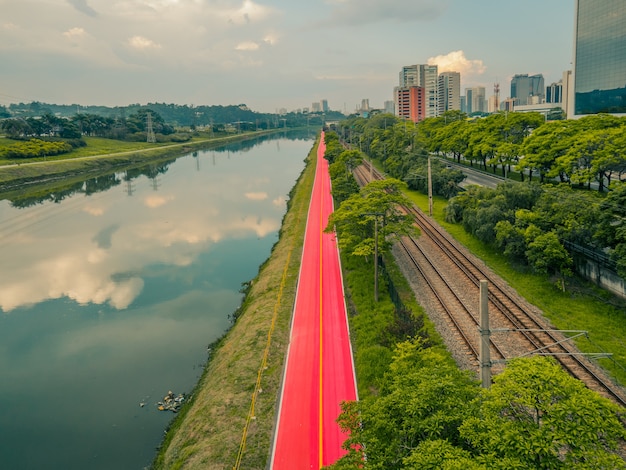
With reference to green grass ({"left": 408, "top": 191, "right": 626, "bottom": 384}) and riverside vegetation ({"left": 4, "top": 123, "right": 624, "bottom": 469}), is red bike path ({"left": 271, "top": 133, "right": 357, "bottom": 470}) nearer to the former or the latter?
riverside vegetation ({"left": 4, "top": 123, "right": 624, "bottom": 469})

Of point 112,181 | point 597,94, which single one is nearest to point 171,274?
point 112,181

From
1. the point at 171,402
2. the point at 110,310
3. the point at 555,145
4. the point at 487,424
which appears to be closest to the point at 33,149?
the point at 110,310

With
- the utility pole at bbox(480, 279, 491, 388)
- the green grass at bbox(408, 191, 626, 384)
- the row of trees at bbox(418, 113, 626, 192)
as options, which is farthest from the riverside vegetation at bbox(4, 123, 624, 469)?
the row of trees at bbox(418, 113, 626, 192)

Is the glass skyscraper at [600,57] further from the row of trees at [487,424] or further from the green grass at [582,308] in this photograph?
the row of trees at [487,424]

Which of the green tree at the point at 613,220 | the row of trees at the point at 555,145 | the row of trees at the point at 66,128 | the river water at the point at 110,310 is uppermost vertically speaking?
the row of trees at the point at 66,128

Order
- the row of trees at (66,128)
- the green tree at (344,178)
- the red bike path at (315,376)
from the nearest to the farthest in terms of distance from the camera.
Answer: the red bike path at (315,376)
the green tree at (344,178)
the row of trees at (66,128)

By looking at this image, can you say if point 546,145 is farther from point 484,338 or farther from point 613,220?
point 484,338

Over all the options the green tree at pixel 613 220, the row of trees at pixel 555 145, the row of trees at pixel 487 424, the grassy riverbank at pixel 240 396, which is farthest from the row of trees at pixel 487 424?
the row of trees at pixel 555 145

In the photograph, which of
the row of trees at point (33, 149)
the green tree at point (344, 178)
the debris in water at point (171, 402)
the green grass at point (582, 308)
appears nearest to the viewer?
the green grass at point (582, 308)

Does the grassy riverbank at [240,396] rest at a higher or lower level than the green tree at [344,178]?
lower
